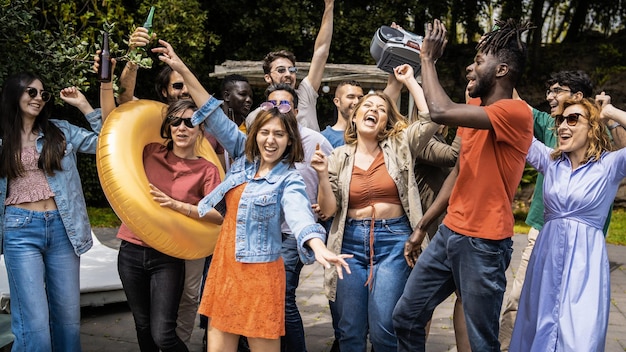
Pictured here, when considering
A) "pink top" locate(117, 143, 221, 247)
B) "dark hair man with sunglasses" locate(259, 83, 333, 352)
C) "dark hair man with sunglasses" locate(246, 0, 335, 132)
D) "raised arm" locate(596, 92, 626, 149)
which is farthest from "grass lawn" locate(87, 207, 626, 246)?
"pink top" locate(117, 143, 221, 247)

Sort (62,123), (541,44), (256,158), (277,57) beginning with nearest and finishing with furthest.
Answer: (256,158)
(62,123)
(277,57)
(541,44)

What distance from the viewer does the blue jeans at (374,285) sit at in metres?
3.77

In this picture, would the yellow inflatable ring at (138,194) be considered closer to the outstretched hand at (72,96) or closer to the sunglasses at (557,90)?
the outstretched hand at (72,96)

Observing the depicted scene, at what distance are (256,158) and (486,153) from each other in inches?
45.2

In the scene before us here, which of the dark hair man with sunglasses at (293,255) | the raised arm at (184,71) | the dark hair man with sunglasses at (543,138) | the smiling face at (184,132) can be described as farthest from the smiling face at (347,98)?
the raised arm at (184,71)

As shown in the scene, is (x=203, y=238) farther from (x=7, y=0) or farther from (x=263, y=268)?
(x=7, y=0)

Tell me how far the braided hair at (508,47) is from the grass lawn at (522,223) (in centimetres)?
789

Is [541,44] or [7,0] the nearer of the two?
[7,0]

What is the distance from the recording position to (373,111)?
399 cm

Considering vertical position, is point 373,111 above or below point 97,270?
above

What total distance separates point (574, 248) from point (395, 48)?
1.50 metres

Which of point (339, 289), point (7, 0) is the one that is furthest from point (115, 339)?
point (7, 0)

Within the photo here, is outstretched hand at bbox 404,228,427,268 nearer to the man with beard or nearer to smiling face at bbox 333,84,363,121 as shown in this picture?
the man with beard

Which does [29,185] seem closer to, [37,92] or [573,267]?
[37,92]
